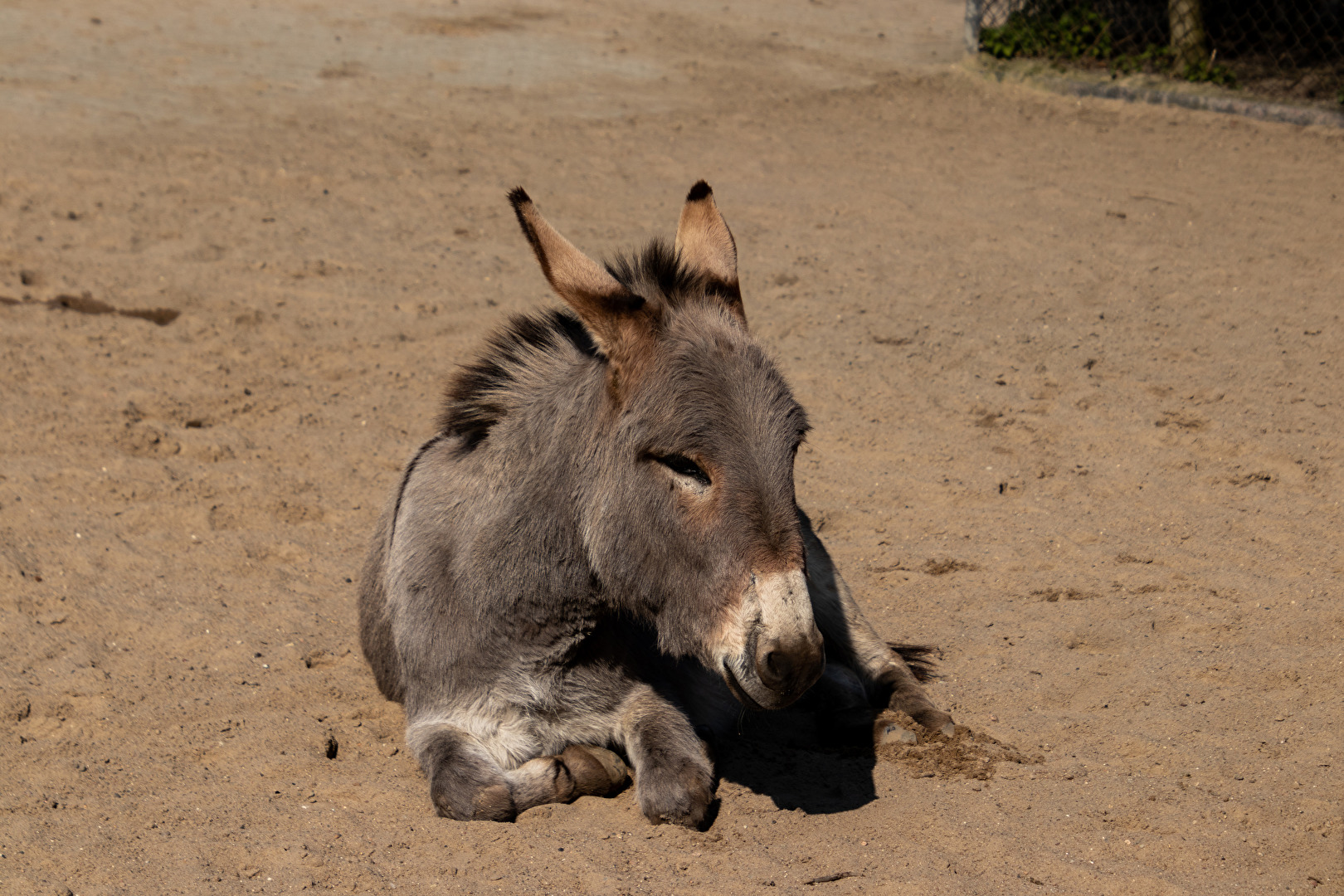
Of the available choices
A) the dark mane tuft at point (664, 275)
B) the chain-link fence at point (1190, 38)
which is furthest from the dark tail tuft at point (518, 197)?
the chain-link fence at point (1190, 38)

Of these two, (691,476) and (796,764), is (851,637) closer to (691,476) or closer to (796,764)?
(796,764)

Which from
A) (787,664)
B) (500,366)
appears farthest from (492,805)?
(500,366)

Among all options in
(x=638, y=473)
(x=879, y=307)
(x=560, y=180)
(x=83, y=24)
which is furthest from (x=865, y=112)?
(x=638, y=473)

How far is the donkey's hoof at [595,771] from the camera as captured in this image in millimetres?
3820

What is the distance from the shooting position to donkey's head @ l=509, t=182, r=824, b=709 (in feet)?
10.3

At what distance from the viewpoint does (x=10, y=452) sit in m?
5.98

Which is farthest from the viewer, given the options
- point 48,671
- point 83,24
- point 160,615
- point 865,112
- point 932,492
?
point 83,24

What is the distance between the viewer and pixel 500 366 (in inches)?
155

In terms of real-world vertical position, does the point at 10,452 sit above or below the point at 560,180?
below

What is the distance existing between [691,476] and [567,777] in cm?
114

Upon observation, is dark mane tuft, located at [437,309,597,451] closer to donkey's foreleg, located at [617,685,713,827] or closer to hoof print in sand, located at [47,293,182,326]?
donkey's foreleg, located at [617,685,713,827]

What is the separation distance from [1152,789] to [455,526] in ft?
7.75

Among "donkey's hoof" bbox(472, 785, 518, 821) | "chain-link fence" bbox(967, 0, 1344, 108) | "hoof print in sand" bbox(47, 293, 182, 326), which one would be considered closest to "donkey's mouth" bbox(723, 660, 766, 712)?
"donkey's hoof" bbox(472, 785, 518, 821)

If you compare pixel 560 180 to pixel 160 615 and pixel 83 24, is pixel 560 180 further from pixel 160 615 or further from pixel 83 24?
pixel 83 24
